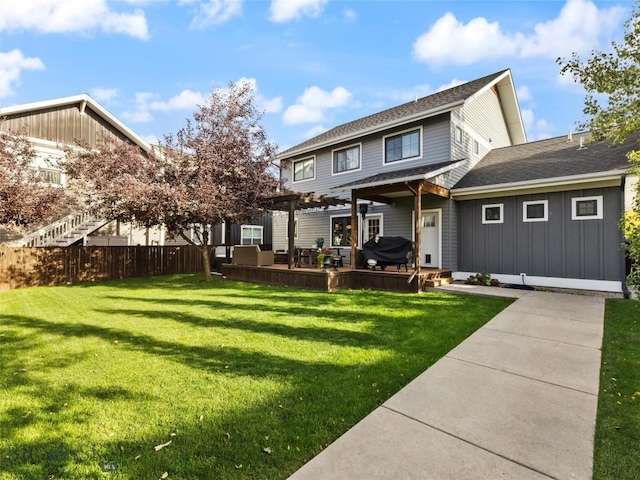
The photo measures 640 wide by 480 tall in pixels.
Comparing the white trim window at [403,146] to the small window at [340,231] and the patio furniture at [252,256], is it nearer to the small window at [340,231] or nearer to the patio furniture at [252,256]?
the small window at [340,231]

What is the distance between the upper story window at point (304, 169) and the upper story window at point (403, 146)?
390 centimetres

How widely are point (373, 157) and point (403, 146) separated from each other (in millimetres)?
1253

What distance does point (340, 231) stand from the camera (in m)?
13.7

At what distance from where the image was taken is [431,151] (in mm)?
10969

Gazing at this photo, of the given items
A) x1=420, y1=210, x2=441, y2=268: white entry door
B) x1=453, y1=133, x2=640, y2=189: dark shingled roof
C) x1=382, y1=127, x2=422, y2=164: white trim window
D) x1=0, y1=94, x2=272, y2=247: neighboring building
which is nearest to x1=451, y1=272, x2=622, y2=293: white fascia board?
x1=420, y1=210, x2=441, y2=268: white entry door

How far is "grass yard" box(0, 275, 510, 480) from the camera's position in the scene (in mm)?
2150

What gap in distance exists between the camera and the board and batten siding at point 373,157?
35.3ft

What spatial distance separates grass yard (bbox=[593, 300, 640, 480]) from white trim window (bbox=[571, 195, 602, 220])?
4212mm

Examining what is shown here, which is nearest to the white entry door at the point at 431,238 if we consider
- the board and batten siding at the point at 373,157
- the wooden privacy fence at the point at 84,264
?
the board and batten siding at the point at 373,157

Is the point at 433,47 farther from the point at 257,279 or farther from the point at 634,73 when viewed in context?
the point at 257,279

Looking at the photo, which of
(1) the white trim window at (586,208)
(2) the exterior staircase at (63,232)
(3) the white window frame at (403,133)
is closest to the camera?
(1) the white trim window at (586,208)

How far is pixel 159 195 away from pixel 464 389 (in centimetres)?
901

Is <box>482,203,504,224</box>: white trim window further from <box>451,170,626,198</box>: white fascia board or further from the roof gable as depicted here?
the roof gable

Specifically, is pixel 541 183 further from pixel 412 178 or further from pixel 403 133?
pixel 403 133
